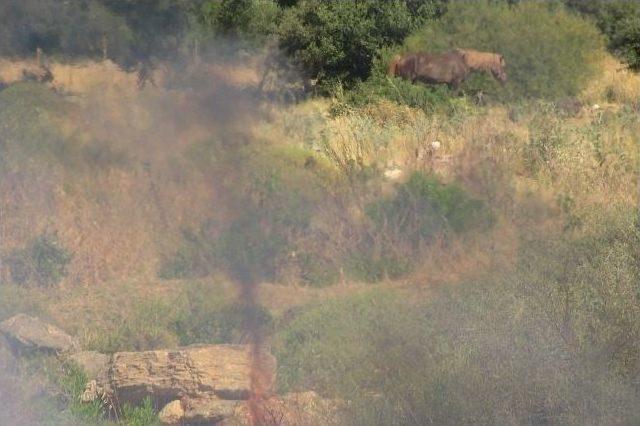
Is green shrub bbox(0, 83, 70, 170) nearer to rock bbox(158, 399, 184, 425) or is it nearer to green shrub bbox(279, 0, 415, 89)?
rock bbox(158, 399, 184, 425)

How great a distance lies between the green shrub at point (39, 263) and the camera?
27.3ft

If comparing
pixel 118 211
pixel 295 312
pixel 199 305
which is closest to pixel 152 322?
pixel 199 305

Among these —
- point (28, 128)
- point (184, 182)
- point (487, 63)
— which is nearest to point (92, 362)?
point (184, 182)

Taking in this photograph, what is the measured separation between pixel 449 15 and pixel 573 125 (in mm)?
7349

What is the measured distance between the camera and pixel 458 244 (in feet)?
29.8

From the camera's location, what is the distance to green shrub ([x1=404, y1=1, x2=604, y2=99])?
59.9 feet

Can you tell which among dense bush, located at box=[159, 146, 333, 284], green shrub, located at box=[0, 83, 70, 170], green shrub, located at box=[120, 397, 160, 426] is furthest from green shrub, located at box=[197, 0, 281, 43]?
green shrub, located at box=[120, 397, 160, 426]

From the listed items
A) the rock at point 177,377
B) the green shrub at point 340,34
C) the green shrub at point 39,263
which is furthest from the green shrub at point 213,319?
the green shrub at point 340,34

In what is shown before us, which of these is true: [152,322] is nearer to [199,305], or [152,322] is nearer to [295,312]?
[199,305]

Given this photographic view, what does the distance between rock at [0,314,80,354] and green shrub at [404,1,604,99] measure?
39.8 feet

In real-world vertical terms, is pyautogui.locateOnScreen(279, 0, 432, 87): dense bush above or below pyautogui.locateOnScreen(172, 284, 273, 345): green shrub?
below

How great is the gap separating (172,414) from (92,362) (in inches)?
36.3

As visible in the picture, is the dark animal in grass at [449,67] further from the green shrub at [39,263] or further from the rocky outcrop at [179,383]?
the rocky outcrop at [179,383]

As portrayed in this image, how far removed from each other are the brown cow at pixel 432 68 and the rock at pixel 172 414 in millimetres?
12592
